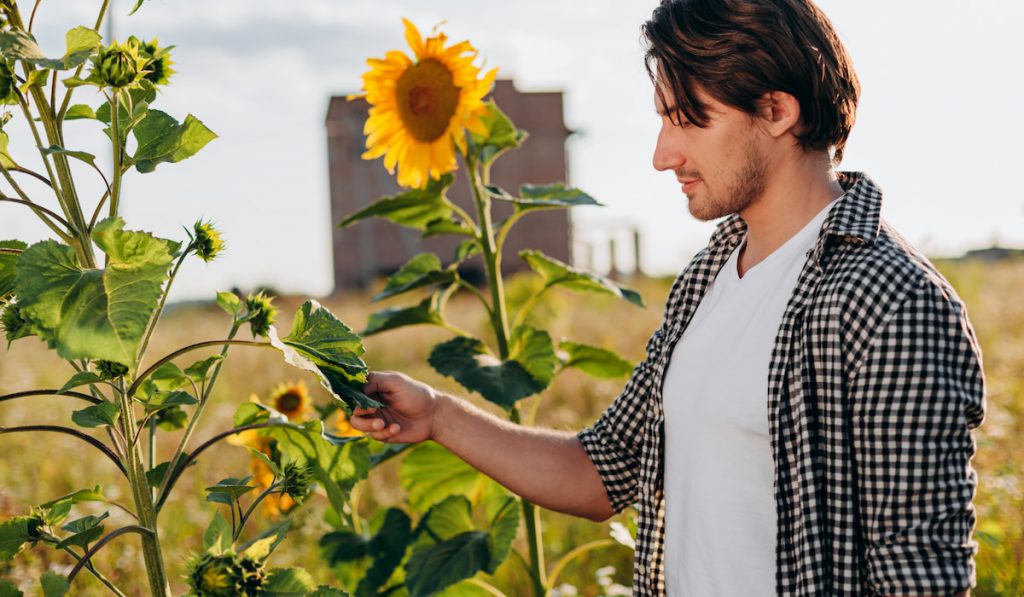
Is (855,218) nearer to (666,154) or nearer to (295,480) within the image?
(666,154)

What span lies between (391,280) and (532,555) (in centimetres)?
69

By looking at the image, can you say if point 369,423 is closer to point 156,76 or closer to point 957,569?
point 156,76

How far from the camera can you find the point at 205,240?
1199 millimetres

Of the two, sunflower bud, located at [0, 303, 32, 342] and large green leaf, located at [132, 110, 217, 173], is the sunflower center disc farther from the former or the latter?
sunflower bud, located at [0, 303, 32, 342]

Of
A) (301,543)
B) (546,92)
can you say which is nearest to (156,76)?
(301,543)

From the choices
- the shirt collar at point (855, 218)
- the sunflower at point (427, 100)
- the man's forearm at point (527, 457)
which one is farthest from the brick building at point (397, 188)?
the shirt collar at point (855, 218)

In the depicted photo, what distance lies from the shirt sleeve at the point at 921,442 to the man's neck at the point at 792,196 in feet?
1.14

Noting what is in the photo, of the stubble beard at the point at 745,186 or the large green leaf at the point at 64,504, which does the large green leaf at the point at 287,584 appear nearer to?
the large green leaf at the point at 64,504

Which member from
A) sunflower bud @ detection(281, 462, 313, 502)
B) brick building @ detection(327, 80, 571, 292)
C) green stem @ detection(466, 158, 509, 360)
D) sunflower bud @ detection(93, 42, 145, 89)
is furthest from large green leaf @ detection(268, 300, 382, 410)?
brick building @ detection(327, 80, 571, 292)

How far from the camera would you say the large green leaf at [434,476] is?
2119mm

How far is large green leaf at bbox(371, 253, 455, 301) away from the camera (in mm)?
2004

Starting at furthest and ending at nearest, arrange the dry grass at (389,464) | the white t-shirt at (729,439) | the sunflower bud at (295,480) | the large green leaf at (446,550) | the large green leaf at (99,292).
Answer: the dry grass at (389,464)
the large green leaf at (446,550)
the white t-shirt at (729,439)
the sunflower bud at (295,480)
the large green leaf at (99,292)

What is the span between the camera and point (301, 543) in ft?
12.4

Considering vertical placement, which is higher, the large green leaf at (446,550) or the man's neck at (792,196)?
the man's neck at (792,196)
